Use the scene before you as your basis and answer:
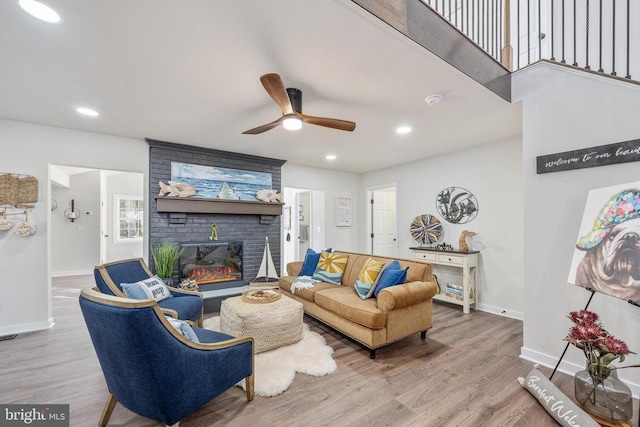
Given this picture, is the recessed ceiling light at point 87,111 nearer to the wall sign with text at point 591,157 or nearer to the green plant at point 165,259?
the green plant at point 165,259

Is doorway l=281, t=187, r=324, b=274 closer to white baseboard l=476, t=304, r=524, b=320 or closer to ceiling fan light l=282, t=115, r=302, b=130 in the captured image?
white baseboard l=476, t=304, r=524, b=320

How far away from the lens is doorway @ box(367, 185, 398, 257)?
243 inches

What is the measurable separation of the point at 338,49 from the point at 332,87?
0.53 m

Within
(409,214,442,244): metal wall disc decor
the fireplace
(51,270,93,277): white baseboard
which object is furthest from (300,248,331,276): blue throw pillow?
(51,270,93,277): white baseboard

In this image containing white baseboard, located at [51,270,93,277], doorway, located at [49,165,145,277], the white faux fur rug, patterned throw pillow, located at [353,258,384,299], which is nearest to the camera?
the white faux fur rug

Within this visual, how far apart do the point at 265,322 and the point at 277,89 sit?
2.06 meters

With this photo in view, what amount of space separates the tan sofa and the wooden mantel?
1.88m

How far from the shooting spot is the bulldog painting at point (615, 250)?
1627mm

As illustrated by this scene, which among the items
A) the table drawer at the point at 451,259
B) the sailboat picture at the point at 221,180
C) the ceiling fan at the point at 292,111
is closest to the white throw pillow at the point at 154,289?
the sailboat picture at the point at 221,180

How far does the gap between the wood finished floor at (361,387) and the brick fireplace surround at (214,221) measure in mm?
1584

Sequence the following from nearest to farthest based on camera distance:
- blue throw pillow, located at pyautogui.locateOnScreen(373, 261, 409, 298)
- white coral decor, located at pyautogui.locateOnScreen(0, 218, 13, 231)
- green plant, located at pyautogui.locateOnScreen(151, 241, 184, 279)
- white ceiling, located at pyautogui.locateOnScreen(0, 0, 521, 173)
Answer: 1. white ceiling, located at pyautogui.locateOnScreen(0, 0, 521, 173)
2. blue throw pillow, located at pyautogui.locateOnScreen(373, 261, 409, 298)
3. white coral decor, located at pyautogui.locateOnScreen(0, 218, 13, 231)
4. green plant, located at pyautogui.locateOnScreen(151, 241, 184, 279)

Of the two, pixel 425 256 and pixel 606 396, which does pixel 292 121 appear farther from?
pixel 425 256

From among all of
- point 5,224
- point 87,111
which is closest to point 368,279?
point 87,111

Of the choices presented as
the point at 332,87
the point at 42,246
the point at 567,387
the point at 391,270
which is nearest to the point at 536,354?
the point at 567,387
